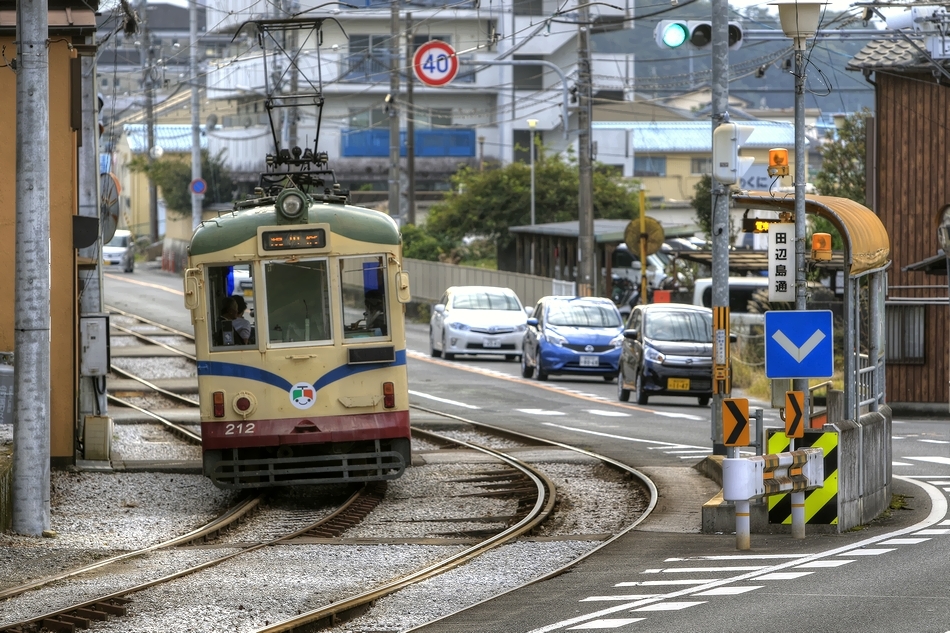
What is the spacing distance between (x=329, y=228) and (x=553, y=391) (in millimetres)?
13821

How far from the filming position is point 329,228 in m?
14.6

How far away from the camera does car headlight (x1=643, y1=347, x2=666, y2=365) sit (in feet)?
82.4

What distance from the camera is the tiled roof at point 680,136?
77.2 m

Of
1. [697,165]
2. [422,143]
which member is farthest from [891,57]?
[697,165]

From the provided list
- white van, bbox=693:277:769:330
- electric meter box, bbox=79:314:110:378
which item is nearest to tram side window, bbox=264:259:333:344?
electric meter box, bbox=79:314:110:378

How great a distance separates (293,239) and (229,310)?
928 mm

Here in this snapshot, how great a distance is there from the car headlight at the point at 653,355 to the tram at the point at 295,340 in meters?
10.9

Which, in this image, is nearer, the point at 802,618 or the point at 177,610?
the point at 802,618

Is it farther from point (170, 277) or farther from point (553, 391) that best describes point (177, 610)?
point (170, 277)

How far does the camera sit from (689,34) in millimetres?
18781

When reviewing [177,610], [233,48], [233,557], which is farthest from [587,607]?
[233,48]

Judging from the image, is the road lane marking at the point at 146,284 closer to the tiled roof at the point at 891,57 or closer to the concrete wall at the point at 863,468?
the tiled roof at the point at 891,57

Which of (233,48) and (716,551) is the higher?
(233,48)

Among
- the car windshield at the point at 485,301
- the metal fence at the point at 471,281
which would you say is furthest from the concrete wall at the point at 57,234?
the metal fence at the point at 471,281
